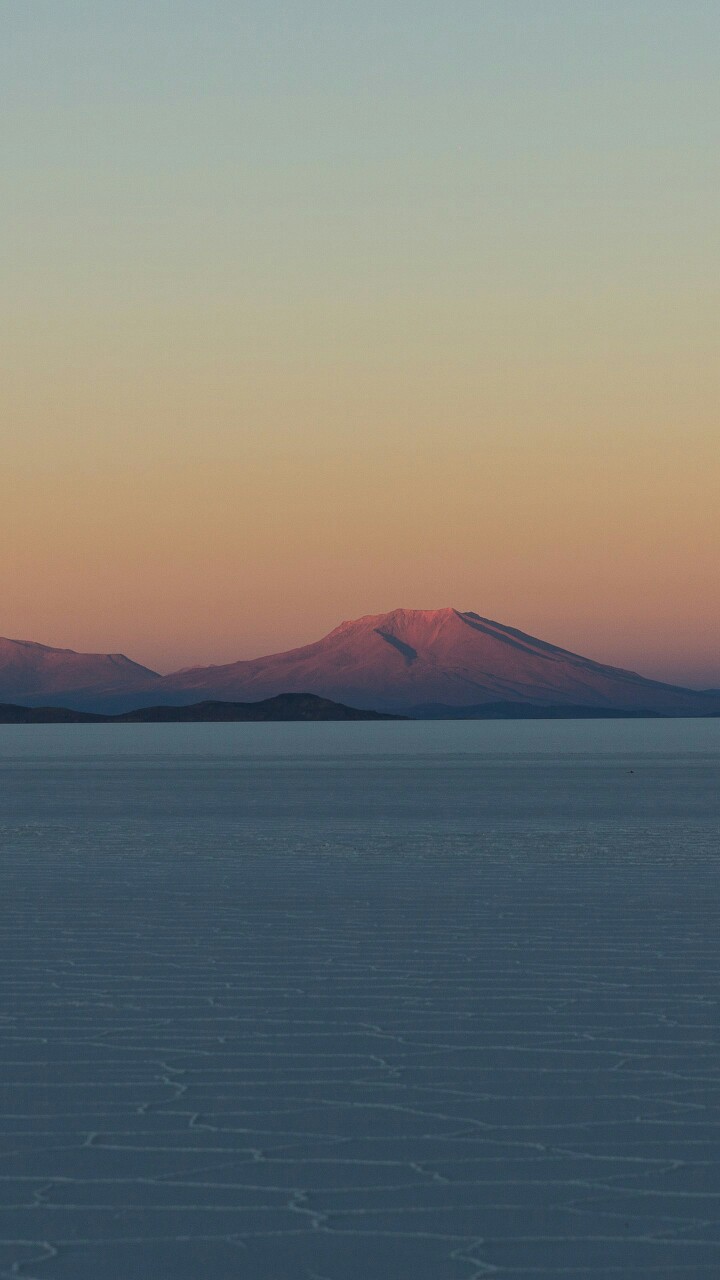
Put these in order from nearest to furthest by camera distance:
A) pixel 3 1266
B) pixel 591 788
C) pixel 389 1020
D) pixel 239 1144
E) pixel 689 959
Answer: pixel 3 1266
pixel 239 1144
pixel 389 1020
pixel 689 959
pixel 591 788

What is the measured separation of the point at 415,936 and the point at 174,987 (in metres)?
4.79

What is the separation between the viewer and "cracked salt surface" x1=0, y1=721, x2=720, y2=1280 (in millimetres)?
8680

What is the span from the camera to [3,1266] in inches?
322

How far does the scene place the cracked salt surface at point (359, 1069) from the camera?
28.5 ft

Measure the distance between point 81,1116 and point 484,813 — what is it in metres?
39.0

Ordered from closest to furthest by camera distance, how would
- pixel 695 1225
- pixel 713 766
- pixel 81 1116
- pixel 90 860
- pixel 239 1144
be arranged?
1. pixel 695 1225
2. pixel 239 1144
3. pixel 81 1116
4. pixel 90 860
5. pixel 713 766

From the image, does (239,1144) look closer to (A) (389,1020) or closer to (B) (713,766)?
(A) (389,1020)

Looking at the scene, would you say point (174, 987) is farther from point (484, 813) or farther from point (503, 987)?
point (484, 813)

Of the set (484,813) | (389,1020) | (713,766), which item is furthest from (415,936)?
(713,766)

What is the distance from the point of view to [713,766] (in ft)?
322

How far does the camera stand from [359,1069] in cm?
1287

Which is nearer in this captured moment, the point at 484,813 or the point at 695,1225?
the point at 695,1225

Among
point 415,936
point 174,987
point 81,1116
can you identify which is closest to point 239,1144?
point 81,1116

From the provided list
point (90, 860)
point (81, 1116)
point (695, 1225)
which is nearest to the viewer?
point (695, 1225)
